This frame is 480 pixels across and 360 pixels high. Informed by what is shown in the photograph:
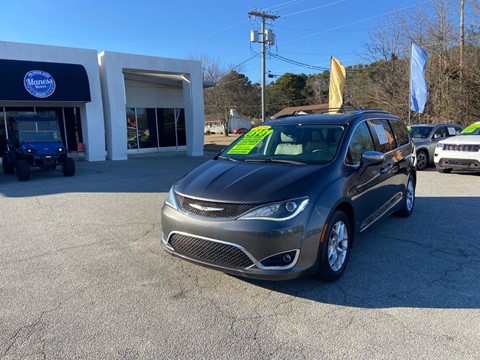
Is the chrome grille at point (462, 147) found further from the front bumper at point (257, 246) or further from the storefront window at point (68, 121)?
the storefront window at point (68, 121)

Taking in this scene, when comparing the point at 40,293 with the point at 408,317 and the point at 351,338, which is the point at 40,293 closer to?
the point at 351,338

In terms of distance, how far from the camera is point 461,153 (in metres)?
10.7

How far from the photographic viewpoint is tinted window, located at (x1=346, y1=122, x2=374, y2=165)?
430cm

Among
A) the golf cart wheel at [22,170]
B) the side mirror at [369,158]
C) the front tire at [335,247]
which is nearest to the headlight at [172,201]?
the front tire at [335,247]

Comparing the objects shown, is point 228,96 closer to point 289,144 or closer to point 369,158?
point 289,144

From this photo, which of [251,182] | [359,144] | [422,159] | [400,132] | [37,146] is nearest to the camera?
[251,182]

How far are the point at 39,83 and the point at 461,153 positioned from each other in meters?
15.8

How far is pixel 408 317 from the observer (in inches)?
124

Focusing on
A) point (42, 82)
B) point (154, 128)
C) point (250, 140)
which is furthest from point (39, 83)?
point (250, 140)

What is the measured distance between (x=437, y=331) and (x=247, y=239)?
1678mm

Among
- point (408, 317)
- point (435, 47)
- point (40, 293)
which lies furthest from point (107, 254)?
point (435, 47)

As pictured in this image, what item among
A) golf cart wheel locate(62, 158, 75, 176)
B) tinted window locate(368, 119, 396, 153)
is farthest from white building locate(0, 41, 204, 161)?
tinted window locate(368, 119, 396, 153)

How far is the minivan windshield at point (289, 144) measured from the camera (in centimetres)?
430

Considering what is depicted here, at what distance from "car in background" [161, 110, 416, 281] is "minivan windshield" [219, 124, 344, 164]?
0.01 metres
